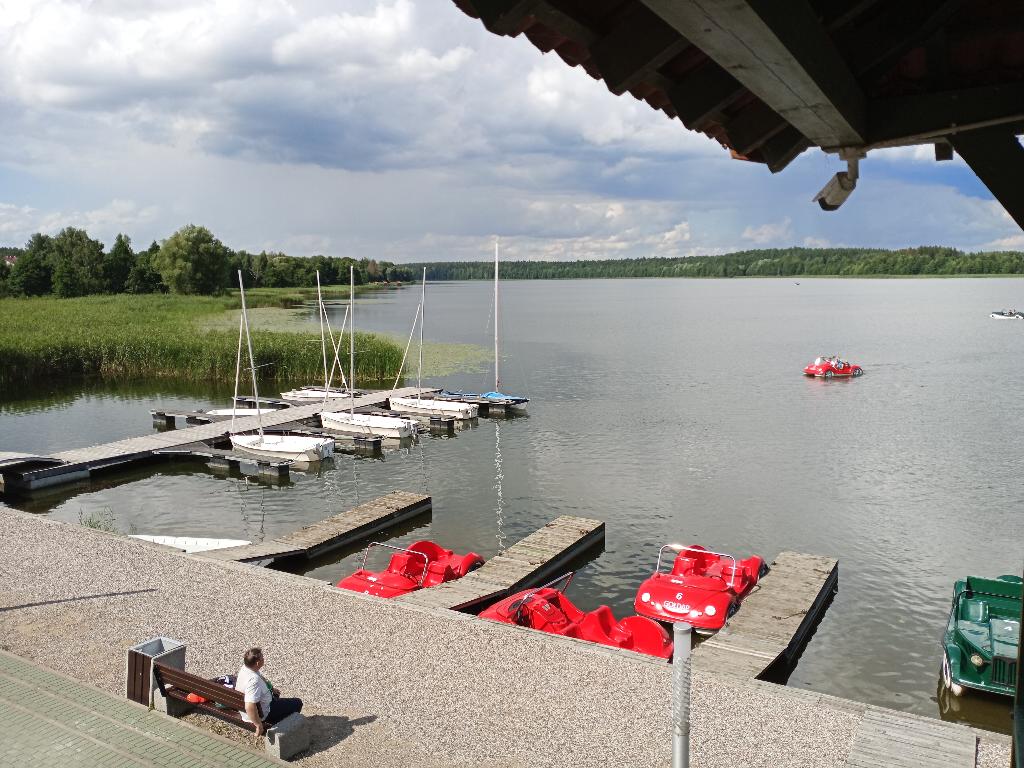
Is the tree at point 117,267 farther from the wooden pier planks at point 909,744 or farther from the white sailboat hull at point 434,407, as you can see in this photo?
the wooden pier planks at point 909,744

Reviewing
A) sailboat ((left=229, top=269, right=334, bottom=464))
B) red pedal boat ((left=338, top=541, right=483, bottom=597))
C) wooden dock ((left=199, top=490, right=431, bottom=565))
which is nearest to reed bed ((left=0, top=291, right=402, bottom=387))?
sailboat ((left=229, top=269, right=334, bottom=464))

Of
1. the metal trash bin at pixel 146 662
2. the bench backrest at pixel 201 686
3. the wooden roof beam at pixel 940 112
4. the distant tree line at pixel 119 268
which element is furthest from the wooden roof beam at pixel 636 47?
the distant tree line at pixel 119 268

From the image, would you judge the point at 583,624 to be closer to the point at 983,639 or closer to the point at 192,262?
the point at 983,639

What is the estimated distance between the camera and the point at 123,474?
95.5 feet

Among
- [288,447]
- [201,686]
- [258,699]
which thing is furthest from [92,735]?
[288,447]

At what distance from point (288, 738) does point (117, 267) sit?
114m

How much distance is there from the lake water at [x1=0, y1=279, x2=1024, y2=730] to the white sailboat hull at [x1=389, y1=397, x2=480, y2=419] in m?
1.19

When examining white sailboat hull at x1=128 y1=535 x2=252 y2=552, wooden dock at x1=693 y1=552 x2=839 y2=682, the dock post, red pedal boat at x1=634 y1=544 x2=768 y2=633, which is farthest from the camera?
white sailboat hull at x1=128 y1=535 x2=252 y2=552

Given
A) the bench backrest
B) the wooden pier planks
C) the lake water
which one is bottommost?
the lake water

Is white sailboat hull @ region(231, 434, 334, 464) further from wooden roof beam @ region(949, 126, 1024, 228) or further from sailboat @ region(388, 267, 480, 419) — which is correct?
wooden roof beam @ region(949, 126, 1024, 228)

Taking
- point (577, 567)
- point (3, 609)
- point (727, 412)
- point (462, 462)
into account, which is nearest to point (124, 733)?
point (3, 609)

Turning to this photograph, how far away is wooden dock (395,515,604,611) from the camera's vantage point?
48.5ft

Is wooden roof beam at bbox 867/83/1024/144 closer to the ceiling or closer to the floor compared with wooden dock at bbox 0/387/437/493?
closer to the ceiling

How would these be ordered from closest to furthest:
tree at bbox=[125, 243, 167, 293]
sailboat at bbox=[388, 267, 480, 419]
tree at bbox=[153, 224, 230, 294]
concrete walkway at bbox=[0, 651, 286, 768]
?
concrete walkway at bbox=[0, 651, 286, 768] → sailboat at bbox=[388, 267, 480, 419] → tree at bbox=[153, 224, 230, 294] → tree at bbox=[125, 243, 167, 293]
